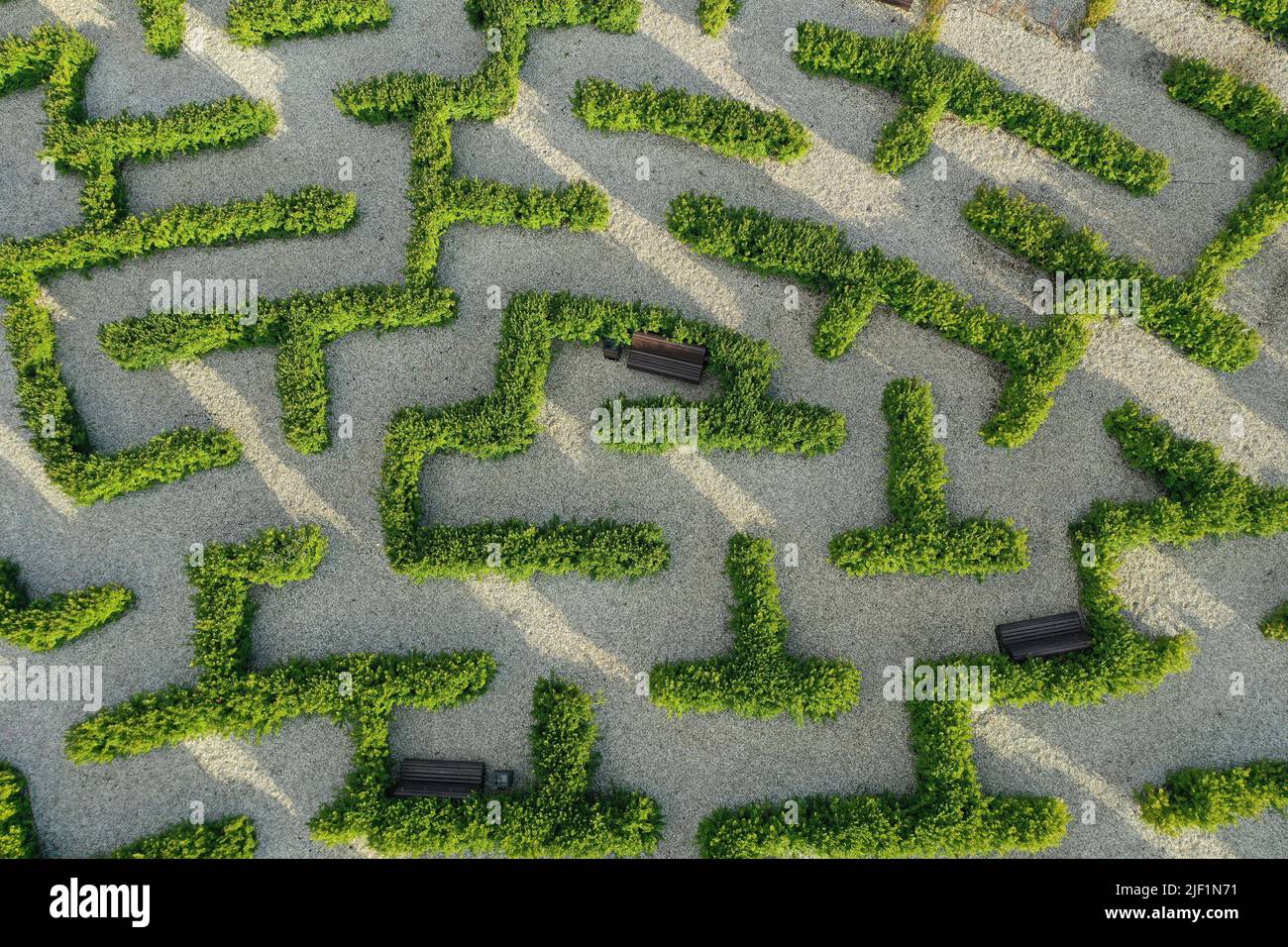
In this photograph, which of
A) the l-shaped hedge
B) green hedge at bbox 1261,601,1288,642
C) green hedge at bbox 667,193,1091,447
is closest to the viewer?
the l-shaped hedge

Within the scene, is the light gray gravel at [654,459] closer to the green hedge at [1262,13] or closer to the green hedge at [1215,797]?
the green hedge at [1262,13]

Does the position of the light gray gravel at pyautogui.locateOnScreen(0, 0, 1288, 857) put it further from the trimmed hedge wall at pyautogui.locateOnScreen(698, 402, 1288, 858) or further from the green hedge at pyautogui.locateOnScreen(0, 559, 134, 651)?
the trimmed hedge wall at pyautogui.locateOnScreen(698, 402, 1288, 858)

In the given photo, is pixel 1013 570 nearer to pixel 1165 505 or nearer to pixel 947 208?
pixel 1165 505

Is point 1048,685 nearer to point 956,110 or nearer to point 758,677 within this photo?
point 758,677

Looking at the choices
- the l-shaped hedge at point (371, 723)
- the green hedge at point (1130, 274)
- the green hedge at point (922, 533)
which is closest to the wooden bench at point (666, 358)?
the green hedge at point (922, 533)

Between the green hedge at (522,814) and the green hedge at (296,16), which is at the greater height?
the green hedge at (296,16)

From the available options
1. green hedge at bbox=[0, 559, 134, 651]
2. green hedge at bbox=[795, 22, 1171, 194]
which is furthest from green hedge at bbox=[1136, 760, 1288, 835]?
green hedge at bbox=[0, 559, 134, 651]
